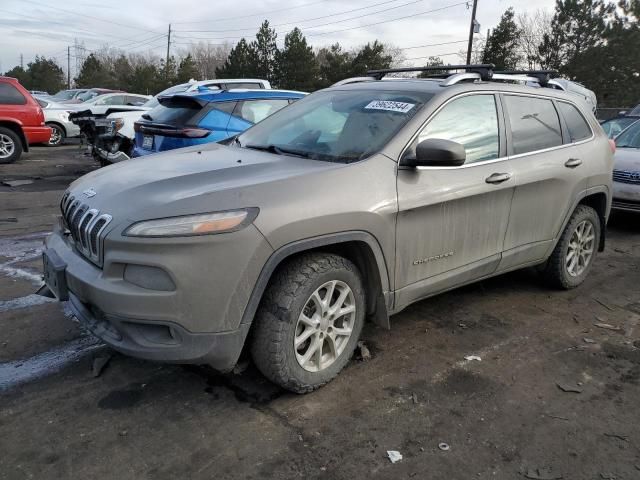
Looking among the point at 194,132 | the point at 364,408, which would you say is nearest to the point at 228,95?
the point at 194,132

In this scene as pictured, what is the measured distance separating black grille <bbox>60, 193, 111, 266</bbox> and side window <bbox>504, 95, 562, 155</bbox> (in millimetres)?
2892

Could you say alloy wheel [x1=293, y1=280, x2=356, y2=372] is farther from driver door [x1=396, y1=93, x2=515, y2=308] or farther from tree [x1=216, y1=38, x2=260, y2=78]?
tree [x1=216, y1=38, x2=260, y2=78]

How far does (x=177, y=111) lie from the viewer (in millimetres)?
7309

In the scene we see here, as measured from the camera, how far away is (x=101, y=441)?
265cm

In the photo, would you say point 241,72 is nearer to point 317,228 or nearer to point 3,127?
point 3,127

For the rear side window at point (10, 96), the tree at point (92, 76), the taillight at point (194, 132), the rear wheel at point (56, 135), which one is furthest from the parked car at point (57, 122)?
the tree at point (92, 76)

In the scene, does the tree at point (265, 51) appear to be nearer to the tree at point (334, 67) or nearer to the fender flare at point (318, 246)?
the tree at point (334, 67)

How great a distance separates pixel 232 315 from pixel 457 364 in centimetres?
163

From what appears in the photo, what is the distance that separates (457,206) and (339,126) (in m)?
0.95

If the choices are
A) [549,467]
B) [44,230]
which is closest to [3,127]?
[44,230]

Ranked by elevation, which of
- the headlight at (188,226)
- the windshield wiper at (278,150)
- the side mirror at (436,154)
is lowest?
the headlight at (188,226)

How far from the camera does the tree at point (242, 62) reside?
4531 cm

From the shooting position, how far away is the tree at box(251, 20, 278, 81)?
45812mm

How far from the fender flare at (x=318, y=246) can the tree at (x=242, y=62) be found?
44.4m
